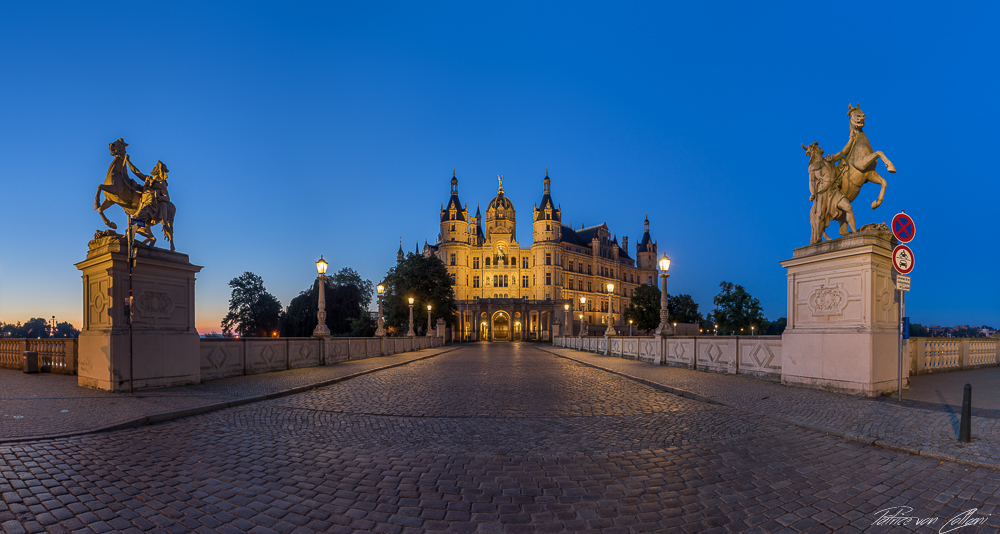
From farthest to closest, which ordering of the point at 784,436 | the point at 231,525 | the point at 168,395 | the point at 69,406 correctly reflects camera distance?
the point at 168,395
the point at 69,406
the point at 784,436
the point at 231,525

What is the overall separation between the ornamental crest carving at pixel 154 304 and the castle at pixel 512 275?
76495 mm

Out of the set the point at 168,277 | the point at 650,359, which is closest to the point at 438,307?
the point at 650,359

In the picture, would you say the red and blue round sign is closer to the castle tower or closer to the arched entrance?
the arched entrance

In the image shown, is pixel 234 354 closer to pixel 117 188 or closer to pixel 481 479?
pixel 117 188

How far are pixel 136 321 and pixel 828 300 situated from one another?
49.8 feet

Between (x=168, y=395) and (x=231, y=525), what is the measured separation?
7.29m

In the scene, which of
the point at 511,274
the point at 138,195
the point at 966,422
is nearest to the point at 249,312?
the point at 511,274

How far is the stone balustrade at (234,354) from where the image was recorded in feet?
41.4

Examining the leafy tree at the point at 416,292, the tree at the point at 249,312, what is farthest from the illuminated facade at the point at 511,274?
the tree at the point at 249,312

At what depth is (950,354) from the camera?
14922mm

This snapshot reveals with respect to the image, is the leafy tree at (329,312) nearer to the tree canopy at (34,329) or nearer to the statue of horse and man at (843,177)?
the tree canopy at (34,329)

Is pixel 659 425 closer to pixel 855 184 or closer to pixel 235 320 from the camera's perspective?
pixel 855 184

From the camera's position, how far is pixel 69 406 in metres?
7.88

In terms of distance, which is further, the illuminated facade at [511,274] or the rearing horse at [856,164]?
the illuminated facade at [511,274]
